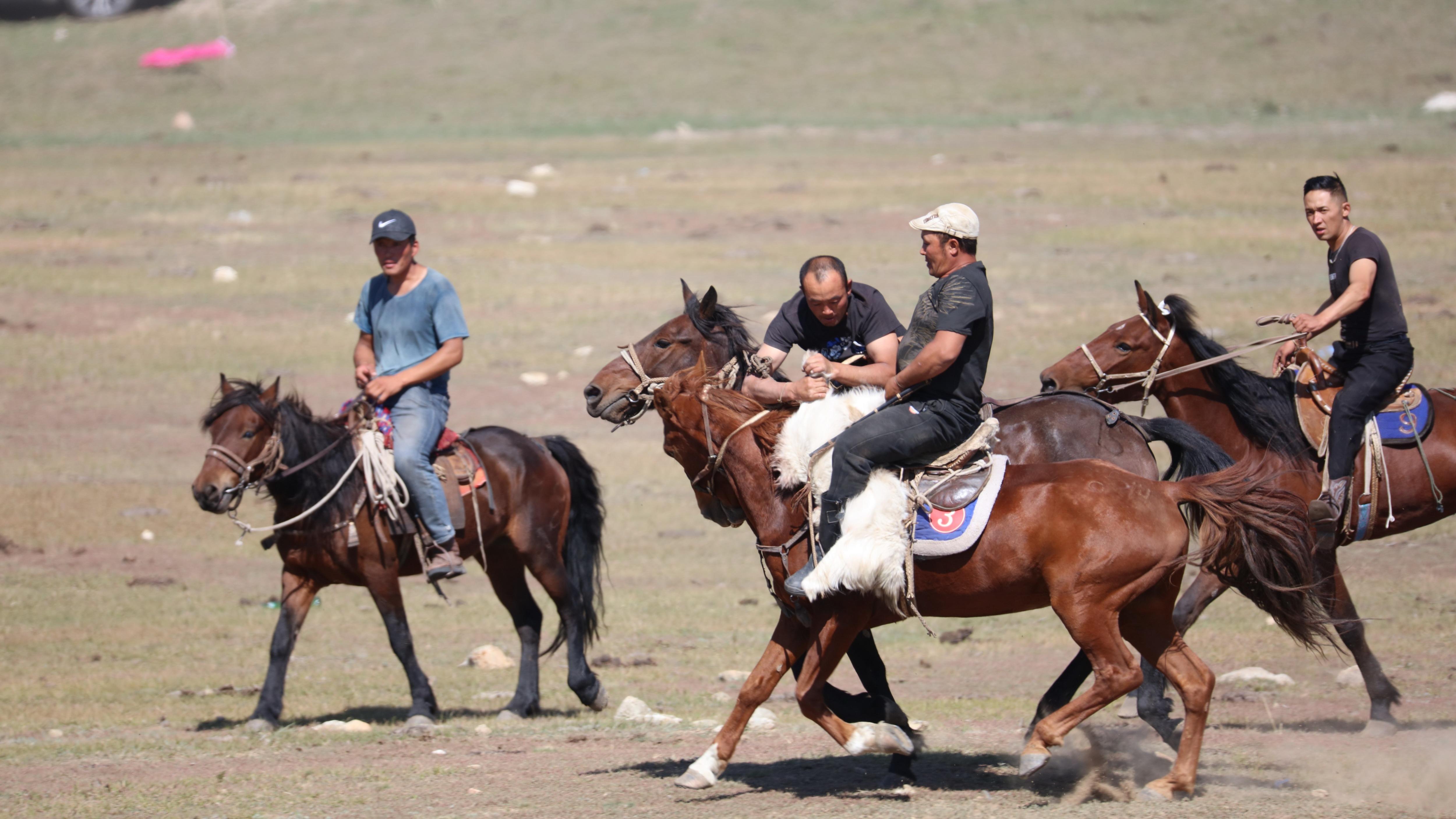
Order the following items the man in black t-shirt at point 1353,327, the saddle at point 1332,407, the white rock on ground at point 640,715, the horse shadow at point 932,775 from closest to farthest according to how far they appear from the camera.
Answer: the horse shadow at point 932,775
the man in black t-shirt at point 1353,327
the saddle at point 1332,407
the white rock on ground at point 640,715

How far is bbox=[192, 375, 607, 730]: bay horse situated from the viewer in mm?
9391

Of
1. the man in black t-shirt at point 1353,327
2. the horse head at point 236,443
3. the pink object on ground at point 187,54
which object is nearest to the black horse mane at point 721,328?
the horse head at point 236,443

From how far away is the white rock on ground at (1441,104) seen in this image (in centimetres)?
3675

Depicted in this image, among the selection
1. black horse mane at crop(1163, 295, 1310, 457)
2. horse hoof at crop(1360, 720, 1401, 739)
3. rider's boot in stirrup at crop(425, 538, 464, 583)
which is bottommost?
horse hoof at crop(1360, 720, 1401, 739)

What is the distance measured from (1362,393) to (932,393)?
3.32m

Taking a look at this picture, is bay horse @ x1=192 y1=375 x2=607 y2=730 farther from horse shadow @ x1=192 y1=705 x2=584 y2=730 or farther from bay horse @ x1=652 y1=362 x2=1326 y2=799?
bay horse @ x1=652 y1=362 x2=1326 y2=799

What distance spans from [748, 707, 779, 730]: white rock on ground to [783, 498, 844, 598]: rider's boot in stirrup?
2.18 metres

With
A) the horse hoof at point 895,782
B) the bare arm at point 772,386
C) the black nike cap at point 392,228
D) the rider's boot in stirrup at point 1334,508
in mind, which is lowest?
the horse hoof at point 895,782

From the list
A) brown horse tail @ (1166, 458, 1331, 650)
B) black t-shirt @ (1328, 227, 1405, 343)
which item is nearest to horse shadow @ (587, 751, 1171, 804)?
brown horse tail @ (1166, 458, 1331, 650)

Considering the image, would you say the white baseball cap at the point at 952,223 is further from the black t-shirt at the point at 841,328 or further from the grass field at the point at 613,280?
the grass field at the point at 613,280

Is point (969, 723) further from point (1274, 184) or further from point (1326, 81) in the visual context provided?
point (1326, 81)

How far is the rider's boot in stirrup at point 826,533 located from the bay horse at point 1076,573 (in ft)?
0.53

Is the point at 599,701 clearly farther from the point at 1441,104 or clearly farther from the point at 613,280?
the point at 1441,104

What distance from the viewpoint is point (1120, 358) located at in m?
9.64
